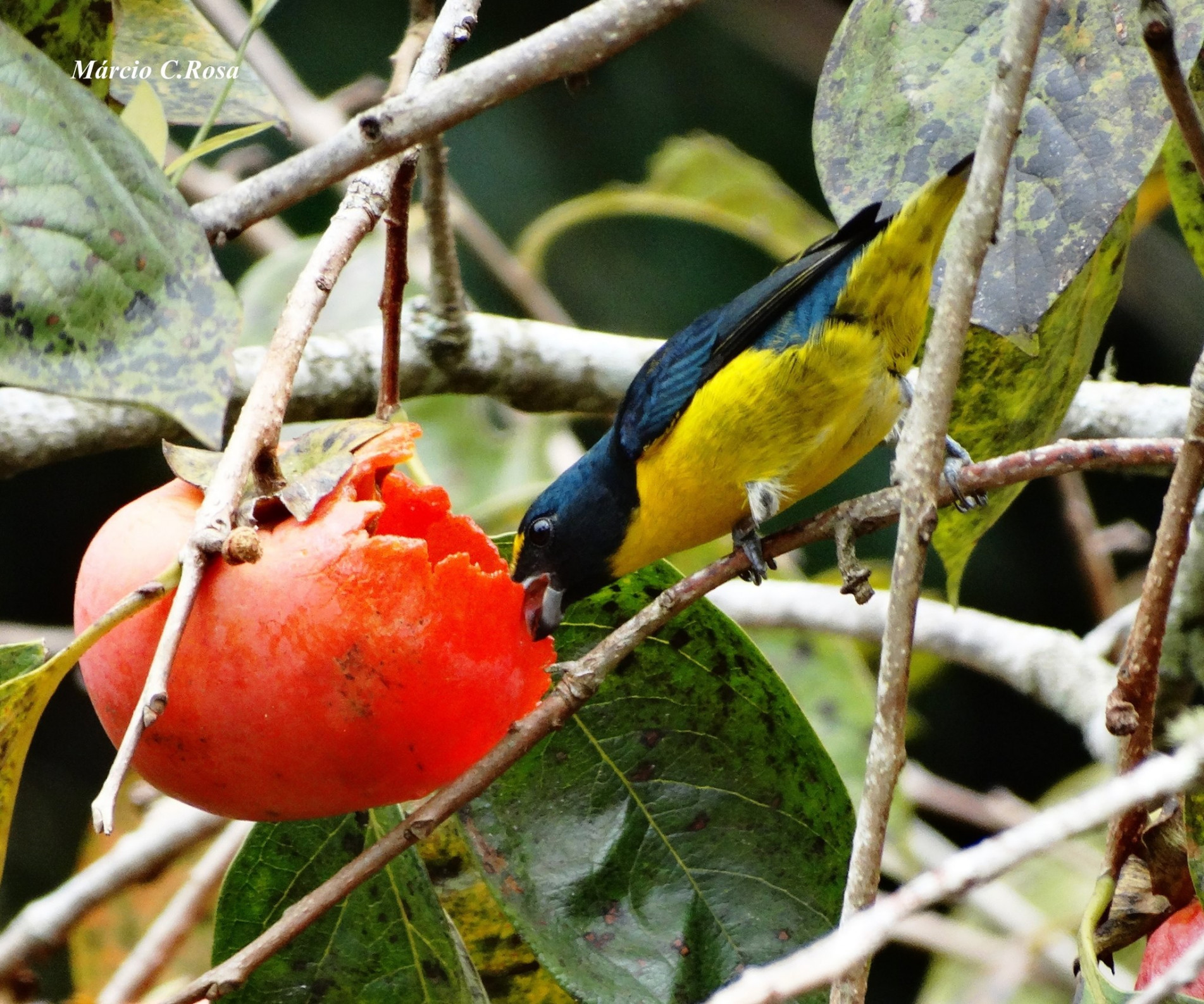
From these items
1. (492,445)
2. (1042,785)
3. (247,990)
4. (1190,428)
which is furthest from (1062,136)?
(1042,785)

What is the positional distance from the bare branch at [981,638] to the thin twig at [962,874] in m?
1.26

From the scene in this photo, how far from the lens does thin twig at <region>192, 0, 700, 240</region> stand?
0.89 m

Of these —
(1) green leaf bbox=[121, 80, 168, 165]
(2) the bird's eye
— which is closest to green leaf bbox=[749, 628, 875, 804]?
(2) the bird's eye

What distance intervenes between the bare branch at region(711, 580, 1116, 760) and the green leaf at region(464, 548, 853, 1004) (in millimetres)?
657

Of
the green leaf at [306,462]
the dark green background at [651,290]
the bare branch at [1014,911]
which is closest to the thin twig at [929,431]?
the green leaf at [306,462]

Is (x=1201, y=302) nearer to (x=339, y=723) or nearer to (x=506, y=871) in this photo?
(x=506, y=871)

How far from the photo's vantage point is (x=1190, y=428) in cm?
88

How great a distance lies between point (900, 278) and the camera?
1.91 m

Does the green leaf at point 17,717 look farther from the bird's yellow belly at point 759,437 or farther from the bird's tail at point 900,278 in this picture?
the bird's tail at point 900,278

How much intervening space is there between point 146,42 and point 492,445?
1.41 metres

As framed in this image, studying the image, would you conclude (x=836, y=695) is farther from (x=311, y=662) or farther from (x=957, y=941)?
(x=311, y=662)

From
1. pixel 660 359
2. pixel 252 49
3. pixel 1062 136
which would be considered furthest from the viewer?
pixel 252 49

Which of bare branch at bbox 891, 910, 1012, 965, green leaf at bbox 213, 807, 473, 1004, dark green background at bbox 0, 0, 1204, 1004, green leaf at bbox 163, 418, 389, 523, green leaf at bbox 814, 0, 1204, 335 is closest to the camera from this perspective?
green leaf at bbox 163, 418, 389, 523

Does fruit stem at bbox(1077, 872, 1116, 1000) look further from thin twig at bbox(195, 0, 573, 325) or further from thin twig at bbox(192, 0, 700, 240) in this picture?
thin twig at bbox(195, 0, 573, 325)
